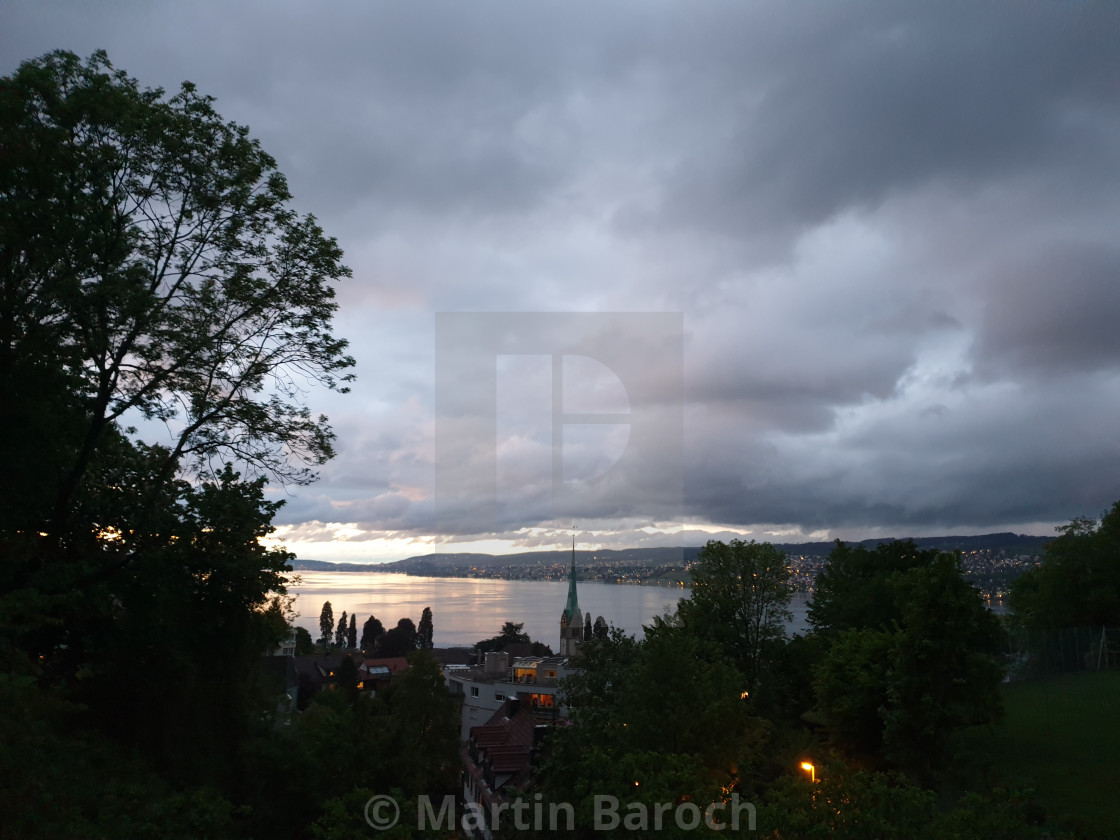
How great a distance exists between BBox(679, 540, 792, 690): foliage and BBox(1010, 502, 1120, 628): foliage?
20204mm

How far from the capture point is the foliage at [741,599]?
3459 centimetres

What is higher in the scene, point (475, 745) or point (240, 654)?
point (240, 654)

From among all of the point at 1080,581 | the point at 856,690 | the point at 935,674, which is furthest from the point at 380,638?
the point at 935,674

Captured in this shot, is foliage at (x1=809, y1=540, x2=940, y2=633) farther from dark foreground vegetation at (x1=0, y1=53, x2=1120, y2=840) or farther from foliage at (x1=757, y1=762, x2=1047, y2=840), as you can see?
foliage at (x1=757, y1=762, x2=1047, y2=840)

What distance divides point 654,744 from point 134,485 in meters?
11.6

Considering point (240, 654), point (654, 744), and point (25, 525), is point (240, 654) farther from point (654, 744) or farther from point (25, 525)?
point (654, 744)

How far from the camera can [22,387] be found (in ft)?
32.4

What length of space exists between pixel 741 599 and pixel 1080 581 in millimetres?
23856

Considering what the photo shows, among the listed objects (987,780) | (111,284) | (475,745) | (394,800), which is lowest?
(475,745)

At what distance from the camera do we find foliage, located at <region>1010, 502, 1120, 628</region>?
4209cm

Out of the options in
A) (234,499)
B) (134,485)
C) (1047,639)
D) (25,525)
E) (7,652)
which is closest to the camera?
(7,652)

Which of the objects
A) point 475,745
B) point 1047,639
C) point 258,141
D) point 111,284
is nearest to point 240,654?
point 111,284

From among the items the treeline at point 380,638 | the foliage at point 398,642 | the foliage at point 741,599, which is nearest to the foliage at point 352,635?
the treeline at point 380,638

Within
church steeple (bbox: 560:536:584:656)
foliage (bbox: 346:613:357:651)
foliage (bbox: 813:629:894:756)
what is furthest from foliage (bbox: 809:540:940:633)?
foliage (bbox: 346:613:357:651)
